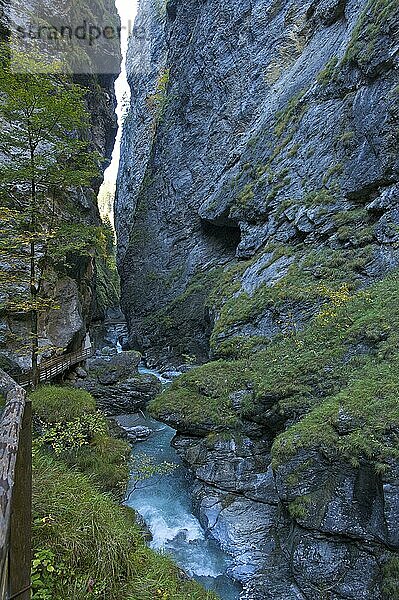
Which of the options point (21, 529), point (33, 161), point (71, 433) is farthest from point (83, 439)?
point (33, 161)

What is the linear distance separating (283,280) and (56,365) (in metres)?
9.30

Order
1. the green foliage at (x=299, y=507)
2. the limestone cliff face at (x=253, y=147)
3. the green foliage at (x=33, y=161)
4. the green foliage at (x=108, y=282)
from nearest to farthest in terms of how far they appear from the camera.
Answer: the green foliage at (x=299, y=507) < the green foliage at (x=33, y=161) < the limestone cliff face at (x=253, y=147) < the green foliage at (x=108, y=282)

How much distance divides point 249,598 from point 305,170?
47.7 feet

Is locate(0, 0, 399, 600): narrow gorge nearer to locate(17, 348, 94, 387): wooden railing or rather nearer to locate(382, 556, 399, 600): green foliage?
locate(382, 556, 399, 600): green foliage

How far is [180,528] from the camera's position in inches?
343

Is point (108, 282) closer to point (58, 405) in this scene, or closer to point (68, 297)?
point (68, 297)

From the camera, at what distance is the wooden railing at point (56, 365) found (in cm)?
1321

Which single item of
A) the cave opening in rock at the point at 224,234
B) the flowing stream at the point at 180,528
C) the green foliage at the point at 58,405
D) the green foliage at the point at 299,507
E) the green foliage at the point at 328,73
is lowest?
the flowing stream at the point at 180,528

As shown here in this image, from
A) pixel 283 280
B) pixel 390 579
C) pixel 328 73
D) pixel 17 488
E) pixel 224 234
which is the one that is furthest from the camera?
pixel 224 234

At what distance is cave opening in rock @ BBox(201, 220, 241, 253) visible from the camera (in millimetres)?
21547

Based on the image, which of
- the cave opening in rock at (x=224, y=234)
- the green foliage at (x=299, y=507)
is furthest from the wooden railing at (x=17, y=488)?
the cave opening in rock at (x=224, y=234)

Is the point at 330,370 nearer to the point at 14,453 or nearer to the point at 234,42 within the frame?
the point at 14,453

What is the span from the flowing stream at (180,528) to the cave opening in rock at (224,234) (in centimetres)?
1274

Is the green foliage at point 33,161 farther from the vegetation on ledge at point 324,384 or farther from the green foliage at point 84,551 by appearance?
the green foliage at point 84,551
